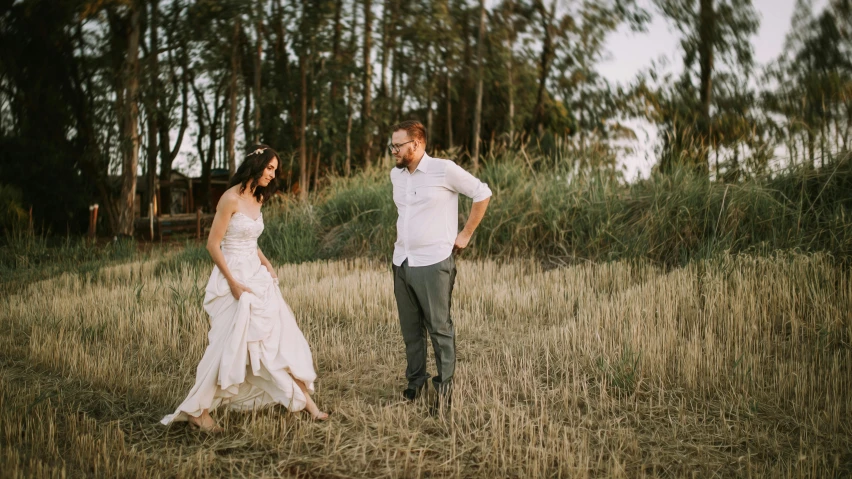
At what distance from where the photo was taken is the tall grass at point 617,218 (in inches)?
344

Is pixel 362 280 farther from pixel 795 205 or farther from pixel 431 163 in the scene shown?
pixel 795 205

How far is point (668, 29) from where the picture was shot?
1977 centimetres

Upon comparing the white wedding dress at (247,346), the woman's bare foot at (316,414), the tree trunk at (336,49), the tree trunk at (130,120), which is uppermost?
the tree trunk at (336,49)

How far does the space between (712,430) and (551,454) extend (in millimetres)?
1267

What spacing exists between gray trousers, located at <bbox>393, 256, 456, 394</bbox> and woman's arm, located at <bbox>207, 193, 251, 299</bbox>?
1129 millimetres

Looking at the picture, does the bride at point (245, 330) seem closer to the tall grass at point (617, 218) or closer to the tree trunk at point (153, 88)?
the tall grass at point (617, 218)

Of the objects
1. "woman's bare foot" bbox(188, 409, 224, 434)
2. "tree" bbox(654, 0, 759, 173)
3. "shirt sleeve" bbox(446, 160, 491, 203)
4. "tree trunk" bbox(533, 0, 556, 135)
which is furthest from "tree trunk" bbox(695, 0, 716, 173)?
"woman's bare foot" bbox(188, 409, 224, 434)

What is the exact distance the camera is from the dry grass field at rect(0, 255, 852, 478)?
12.9ft

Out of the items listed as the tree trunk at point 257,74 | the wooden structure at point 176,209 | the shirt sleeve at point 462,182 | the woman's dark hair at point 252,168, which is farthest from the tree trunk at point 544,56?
the woman's dark hair at point 252,168

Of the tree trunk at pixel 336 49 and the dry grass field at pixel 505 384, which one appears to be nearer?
the dry grass field at pixel 505 384

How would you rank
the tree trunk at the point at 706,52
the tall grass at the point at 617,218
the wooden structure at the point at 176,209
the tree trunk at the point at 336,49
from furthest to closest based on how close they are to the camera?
the wooden structure at the point at 176,209 → the tree trunk at the point at 336,49 → the tree trunk at the point at 706,52 → the tall grass at the point at 617,218

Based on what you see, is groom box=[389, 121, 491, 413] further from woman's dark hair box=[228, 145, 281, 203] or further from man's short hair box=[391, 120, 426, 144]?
woman's dark hair box=[228, 145, 281, 203]

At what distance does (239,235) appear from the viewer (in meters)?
4.49

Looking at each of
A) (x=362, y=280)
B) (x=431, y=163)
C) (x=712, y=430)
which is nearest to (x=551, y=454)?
(x=712, y=430)
